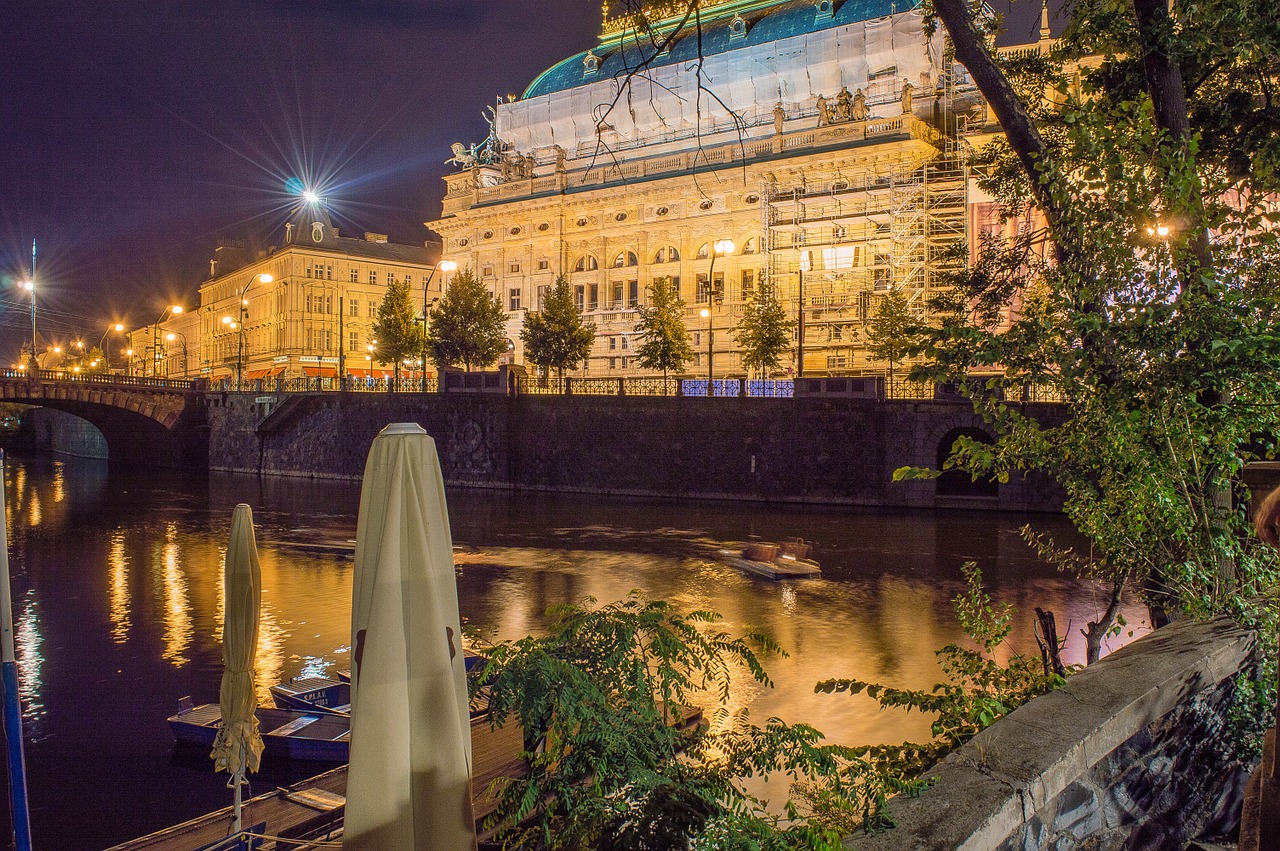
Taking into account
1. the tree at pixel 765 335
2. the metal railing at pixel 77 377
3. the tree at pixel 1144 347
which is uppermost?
the tree at pixel 765 335

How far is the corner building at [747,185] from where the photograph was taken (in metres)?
55.6

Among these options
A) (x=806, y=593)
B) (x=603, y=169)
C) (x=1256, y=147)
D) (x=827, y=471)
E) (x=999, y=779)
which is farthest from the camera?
(x=603, y=169)

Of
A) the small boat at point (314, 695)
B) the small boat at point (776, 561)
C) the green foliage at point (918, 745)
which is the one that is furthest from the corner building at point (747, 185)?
the green foliage at point (918, 745)

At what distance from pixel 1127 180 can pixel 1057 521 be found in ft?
101

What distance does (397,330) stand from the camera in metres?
61.6

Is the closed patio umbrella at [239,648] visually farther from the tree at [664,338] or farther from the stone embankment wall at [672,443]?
the tree at [664,338]

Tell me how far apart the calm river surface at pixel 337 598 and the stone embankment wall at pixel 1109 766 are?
692 centimetres

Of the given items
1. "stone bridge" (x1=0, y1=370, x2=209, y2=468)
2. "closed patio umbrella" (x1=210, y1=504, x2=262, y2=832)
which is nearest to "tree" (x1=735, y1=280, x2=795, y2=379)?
"stone bridge" (x1=0, y1=370, x2=209, y2=468)

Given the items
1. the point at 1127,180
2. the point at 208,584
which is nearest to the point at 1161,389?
the point at 1127,180

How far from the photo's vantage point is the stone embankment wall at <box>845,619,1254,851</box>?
3797 mm

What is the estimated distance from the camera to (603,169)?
7081 centimetres

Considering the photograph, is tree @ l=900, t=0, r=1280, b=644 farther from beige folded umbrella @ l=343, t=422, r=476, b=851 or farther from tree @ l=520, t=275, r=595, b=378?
tree @ l=520, t=275, r=595, b=378

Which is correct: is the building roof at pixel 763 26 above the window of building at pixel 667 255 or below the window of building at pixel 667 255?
above

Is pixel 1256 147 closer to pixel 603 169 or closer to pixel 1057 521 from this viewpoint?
pixel 1057 521
